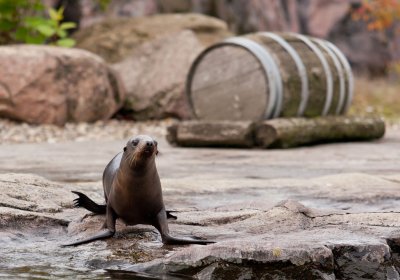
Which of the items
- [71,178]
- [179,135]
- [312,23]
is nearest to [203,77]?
[179,135]

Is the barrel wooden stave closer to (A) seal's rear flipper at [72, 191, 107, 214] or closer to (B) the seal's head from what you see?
(A) seal's rear flipper at [72, 191, 107, 214]

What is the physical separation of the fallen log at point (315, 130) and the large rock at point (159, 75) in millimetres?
3232

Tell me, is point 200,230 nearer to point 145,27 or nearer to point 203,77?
point 203,77

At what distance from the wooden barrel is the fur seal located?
4834mm

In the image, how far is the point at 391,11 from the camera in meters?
17.7

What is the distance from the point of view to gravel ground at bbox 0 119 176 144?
31.5ft

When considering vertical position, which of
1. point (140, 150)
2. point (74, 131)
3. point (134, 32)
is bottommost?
point (74, 131)

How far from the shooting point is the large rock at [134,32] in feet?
42.1

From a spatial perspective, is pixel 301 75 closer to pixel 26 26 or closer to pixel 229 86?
pixel 229 86

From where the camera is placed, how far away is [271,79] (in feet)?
28.1

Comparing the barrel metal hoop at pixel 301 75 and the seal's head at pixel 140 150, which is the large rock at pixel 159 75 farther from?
the seal's head at pixel 140 150

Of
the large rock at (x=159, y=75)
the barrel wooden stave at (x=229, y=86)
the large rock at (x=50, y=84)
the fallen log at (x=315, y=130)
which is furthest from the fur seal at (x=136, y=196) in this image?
the large rock at (x=159, y=75)

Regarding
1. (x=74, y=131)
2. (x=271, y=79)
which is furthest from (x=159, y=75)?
(x=271, y=79)

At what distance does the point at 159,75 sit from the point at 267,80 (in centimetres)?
376
